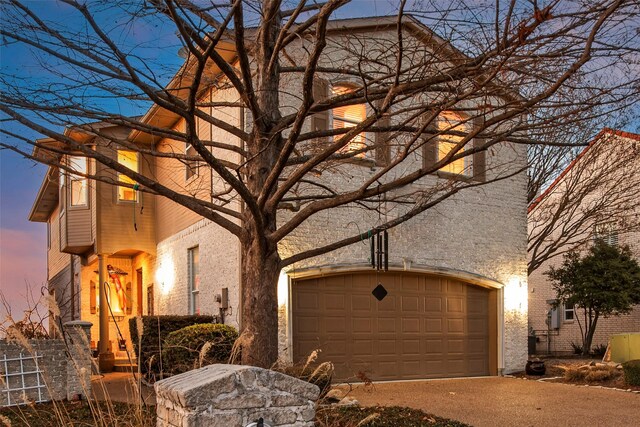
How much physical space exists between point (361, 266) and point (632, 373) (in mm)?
5957

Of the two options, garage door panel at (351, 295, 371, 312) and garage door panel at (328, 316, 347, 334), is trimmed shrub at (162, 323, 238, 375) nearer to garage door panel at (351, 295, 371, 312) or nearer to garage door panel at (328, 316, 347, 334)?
garage door panel at (328, 316, 347, 334)

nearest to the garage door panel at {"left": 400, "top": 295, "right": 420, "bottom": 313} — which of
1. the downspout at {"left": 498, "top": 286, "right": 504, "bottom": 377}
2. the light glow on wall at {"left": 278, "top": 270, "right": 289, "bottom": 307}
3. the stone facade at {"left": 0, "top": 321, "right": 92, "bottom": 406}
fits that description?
the downspout at {"left": 498, "top": 286, "right": 504, "bottom": 377}

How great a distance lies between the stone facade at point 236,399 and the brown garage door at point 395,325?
839 centimetres

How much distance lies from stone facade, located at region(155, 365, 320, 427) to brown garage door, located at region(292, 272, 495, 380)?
839 centimetres

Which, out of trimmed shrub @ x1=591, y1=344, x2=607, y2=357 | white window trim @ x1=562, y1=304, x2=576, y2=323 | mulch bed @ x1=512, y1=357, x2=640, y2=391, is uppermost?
white window trim @ x1=562, y1=304, x2=576, y2=323

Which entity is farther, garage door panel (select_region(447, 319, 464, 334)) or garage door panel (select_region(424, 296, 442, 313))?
garage door panel (select_region(447, 319, 464, 334))

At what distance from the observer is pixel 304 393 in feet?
16.4

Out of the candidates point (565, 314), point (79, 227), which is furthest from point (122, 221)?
point (565, 314)

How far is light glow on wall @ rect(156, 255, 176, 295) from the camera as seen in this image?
56.0ft

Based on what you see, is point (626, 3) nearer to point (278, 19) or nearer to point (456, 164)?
point (278, 19)

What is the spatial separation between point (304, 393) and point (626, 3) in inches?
196

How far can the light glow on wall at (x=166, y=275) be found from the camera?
Answer: 17062 millimetres

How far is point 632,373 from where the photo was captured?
13.7m

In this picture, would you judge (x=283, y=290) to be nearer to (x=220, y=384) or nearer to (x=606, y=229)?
(x=220, y=384)
